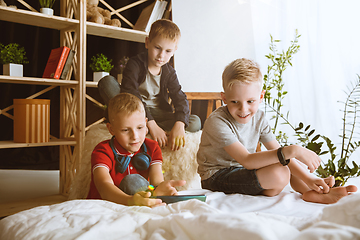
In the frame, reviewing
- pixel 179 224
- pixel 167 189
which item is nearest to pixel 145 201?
pixel 167 189

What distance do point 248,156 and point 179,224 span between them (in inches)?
21.0

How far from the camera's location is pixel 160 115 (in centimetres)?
143

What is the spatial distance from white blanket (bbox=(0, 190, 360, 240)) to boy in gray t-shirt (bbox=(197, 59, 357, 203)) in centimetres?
37

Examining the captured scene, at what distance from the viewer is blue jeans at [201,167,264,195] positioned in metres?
0.95

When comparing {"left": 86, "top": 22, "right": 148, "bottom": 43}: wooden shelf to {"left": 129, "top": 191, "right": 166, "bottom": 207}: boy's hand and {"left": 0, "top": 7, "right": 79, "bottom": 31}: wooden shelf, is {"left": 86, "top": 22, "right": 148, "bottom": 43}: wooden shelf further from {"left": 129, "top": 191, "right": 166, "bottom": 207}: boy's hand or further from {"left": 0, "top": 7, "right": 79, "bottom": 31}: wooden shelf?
{"left": 129, "top": 191, "right": 166, "bottom": 207}: boy's hand

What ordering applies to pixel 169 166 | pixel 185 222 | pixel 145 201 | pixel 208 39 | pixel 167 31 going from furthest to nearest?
pixel 208 39, pixel 167 31, pixel 169 166, pixel 145 201, pixel 185 222

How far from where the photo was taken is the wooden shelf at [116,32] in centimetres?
176

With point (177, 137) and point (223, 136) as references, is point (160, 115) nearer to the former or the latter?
point (177, 137)

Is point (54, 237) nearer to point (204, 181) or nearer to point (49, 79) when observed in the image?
point (204, 181)

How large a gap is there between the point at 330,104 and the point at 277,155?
102cm

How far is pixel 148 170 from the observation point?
1035 mm

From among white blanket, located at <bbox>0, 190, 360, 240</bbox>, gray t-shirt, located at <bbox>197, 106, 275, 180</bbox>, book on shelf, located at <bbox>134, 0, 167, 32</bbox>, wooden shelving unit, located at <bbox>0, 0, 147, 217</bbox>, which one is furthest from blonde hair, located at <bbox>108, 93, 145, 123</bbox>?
book on shelf, located at <bbox>134, 0, 167, 32</bbox>

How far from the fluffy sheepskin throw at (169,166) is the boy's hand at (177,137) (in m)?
0.02

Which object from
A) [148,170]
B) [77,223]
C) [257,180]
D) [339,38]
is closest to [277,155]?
[257,180]
